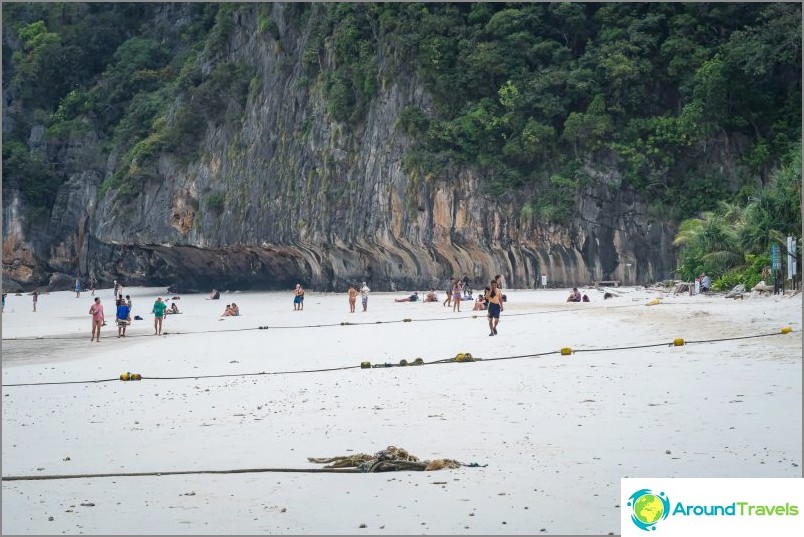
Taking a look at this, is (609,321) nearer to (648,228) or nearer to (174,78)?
(648,228)

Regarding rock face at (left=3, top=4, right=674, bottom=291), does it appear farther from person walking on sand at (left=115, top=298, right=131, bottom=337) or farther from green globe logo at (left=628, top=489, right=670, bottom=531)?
green globe logo at (left=628, top=489, right=670, bottom=531)

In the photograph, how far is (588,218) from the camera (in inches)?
1469

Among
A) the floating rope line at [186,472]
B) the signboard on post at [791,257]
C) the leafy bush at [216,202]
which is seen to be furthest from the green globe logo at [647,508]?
the leafy bush at [216,202]

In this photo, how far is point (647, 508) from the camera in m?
6.50

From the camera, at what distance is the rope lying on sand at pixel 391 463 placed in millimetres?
8172

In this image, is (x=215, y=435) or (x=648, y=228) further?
(x=648, y=228)

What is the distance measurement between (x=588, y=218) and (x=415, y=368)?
23.8 meters

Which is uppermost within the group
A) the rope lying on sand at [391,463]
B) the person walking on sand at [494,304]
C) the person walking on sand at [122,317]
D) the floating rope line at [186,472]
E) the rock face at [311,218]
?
the rock face at [311,218]

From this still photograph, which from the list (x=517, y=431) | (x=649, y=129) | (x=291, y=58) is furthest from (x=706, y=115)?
(x=517, y=431)

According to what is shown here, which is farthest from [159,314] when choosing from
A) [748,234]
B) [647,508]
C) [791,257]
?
[647,508]

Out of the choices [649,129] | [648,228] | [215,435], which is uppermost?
[649,129]

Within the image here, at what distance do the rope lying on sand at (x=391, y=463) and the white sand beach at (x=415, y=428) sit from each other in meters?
0.13

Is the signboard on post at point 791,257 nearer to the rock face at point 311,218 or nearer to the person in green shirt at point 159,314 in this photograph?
the person in green shirt at point 159,314

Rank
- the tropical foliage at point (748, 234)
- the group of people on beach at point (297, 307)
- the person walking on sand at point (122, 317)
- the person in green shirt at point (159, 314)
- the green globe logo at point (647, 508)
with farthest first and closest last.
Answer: the person in green shirt at point (159, 314) → the person walking on sand at point (122, 317) → the tropical foliage at point (748, 234) → the group of people on beach at point (297, 307) → the green globe logo at point (647, 508)
